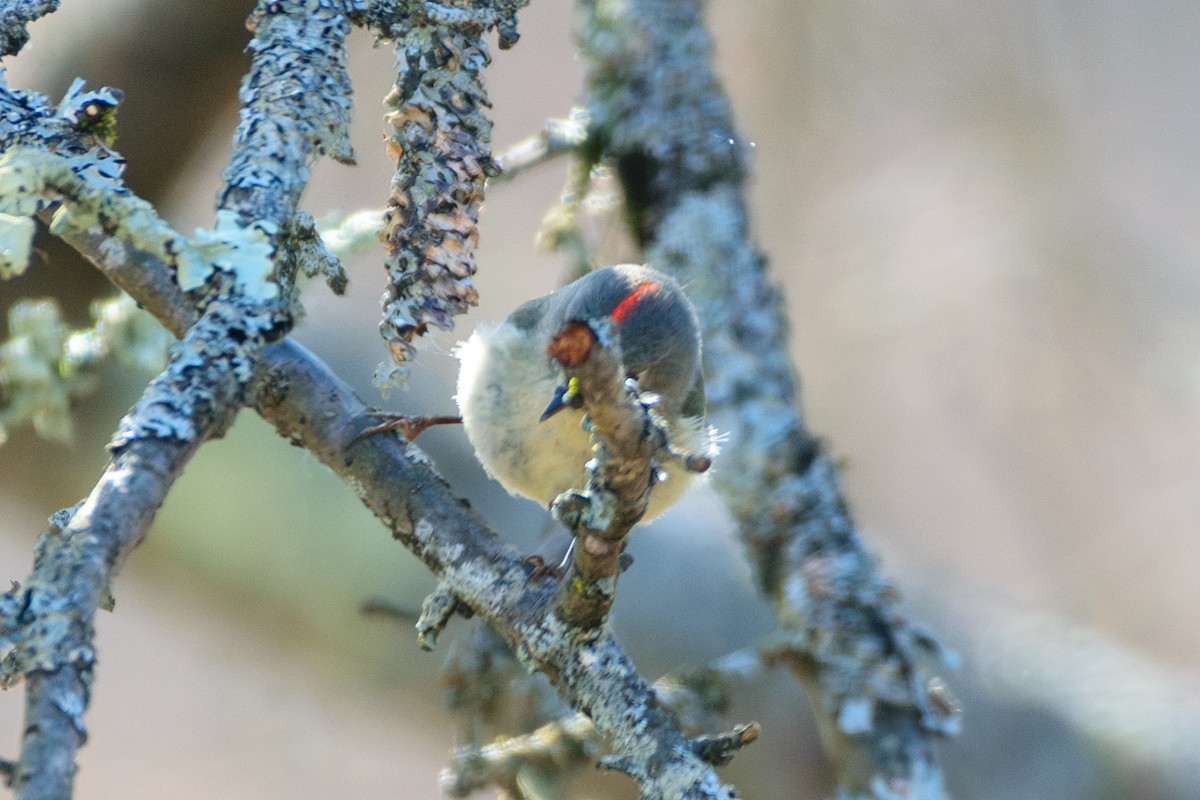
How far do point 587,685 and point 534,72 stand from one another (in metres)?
4.15

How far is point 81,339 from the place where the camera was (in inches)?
111

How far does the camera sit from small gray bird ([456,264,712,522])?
2406 mm

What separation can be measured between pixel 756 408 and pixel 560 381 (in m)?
0.71

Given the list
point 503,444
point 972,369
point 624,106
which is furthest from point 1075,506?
point 503,444

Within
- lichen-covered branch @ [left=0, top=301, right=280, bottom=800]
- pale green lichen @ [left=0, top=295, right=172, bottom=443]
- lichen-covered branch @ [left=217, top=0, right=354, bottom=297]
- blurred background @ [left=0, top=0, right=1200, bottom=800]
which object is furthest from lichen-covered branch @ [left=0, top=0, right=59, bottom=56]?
pale green lichen @ [left=0, top=295, right=172, bottom=443]

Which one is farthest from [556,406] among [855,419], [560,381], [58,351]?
[855,419]

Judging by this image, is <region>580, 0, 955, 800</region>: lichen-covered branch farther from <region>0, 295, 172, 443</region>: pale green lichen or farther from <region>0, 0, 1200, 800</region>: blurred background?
<region>0, 295, 172, 443</region>: pale green lichen

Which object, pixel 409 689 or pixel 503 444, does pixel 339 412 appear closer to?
pixel 503 444

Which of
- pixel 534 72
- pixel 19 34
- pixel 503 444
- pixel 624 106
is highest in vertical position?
pixel 534 72

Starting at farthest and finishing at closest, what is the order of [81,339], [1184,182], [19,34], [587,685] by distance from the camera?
[1184,182] < [81,339] < [19,34] < [587,685]

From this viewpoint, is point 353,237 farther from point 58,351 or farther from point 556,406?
point 58,351

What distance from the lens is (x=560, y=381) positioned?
2287 millimetres

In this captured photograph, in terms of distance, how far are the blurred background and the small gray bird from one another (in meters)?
0.18

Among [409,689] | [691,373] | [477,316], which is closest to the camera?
[691,373]
